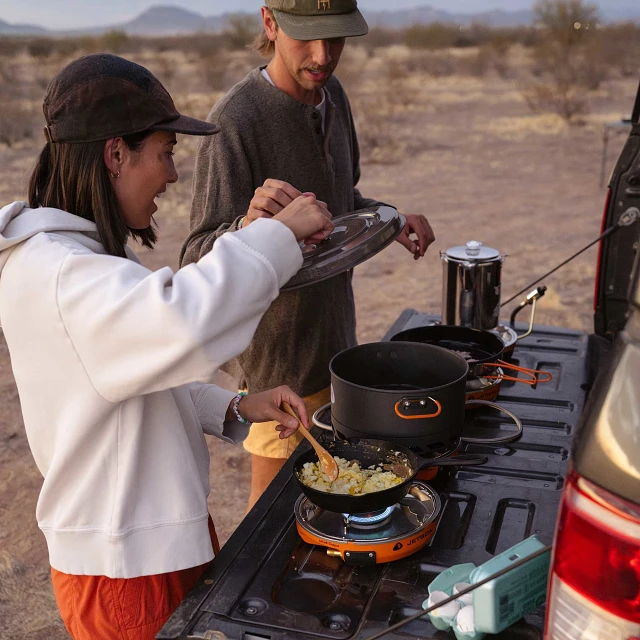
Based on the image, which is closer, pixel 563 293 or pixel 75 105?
pixel 75 105

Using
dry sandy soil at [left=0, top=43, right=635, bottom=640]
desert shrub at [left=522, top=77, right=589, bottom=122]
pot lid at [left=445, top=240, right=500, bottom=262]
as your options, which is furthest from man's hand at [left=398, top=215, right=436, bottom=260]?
desert shrub at [left=522, top=77, right=589, bottom=122]

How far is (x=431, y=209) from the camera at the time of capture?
1127 centimetres

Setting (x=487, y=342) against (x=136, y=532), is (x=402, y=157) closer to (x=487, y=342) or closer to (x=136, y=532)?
(x=487, y=342)

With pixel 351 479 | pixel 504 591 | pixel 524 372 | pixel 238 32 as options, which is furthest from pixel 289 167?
pixel 238 32

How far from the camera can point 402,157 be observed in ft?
48.8

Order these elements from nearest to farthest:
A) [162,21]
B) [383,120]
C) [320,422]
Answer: [320,422]
[383,120]
[162,21]

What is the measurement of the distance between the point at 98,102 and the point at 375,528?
1.09 metres

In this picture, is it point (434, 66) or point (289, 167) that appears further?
point (434, 66)

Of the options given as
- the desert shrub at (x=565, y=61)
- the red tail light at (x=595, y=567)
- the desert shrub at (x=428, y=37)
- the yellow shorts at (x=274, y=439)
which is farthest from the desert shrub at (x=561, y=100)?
the desert shrub at (x=428, y=37)

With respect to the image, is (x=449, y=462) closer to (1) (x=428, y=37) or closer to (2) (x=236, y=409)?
(2) (x=236, y=409)

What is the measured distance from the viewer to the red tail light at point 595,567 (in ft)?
3.76

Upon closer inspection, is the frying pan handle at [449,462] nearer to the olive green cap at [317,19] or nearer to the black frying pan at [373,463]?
the black frying pan at [373,463]

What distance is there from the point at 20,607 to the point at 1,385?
283cm

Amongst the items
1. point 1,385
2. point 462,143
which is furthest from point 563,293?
point 462,143
